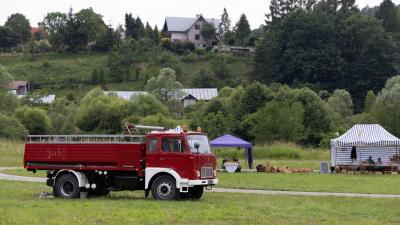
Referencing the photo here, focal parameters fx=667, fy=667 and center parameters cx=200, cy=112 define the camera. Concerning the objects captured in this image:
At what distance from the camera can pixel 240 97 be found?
83.7 metres

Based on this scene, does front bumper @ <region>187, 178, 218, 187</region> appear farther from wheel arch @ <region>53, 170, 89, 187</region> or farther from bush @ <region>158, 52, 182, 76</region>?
bush @ <region>158, 52, 182, 76</region>

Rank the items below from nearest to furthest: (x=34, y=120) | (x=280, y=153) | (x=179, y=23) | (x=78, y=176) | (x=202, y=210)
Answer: (x=202, y=210) → (x=78, y=176) → (x=280, y=153) → (x=34, y=120) → (x=179, y=23)

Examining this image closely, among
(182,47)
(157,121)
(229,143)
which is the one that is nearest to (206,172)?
(229,143)

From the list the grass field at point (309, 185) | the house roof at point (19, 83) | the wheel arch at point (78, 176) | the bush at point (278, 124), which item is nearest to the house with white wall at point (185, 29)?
the house roof at point (19, 83)

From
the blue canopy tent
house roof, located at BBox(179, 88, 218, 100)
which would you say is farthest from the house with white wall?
the blue canopy tent

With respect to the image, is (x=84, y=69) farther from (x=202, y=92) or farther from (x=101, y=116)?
(x=101, y=116)

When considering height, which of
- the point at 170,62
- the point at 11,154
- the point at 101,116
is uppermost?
the point at 170,62

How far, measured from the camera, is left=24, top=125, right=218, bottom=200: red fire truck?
2183 cm

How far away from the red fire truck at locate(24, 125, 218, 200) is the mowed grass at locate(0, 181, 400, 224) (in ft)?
1.96

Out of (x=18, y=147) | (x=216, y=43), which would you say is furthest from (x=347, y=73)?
(x=18, y=147)

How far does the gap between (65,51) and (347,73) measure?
203ft

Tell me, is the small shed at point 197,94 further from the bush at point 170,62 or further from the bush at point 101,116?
the bush at point 101,116

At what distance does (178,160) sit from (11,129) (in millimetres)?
53246

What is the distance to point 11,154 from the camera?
5212 centimetres
